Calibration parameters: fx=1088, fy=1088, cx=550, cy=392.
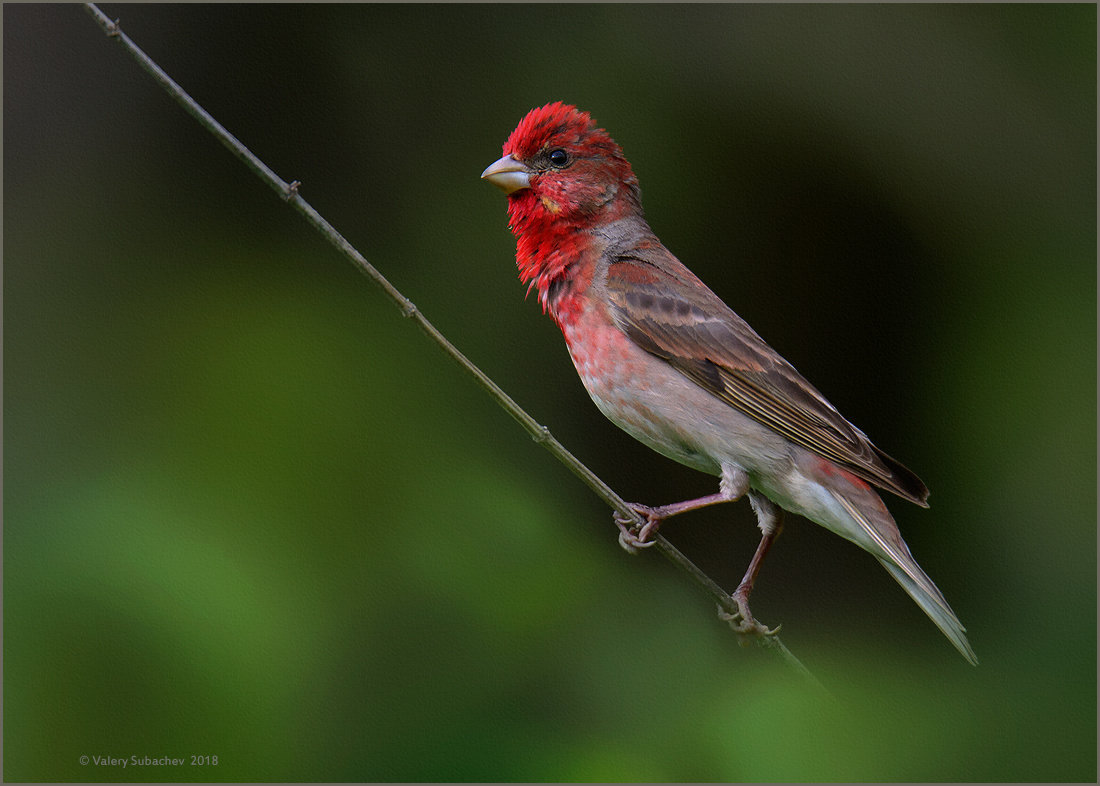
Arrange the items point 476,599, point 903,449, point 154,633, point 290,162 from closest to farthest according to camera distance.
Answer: point 154,633 → point 476,599 → point 903,449 → point 290,162

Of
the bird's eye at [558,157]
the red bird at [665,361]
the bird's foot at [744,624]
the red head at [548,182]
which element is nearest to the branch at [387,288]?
the bird's foot at [744,624]

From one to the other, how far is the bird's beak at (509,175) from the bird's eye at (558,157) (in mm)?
75

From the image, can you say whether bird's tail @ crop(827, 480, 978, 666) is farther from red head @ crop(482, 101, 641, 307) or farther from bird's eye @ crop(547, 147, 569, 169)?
bird's eye @ crop(547, 147, 569, 169)

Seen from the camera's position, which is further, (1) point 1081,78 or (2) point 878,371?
(2) point 878,371

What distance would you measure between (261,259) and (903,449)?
2.26 m

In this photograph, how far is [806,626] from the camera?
303 centimetres

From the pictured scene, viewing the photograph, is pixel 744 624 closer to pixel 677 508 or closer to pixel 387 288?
pixel 677 508

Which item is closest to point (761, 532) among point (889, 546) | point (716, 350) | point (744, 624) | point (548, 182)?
point (744, 624)

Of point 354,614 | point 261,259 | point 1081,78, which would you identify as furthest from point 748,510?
point 261,259

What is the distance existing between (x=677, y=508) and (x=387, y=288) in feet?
3.61

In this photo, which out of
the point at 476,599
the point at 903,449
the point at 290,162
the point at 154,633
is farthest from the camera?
the point at 290,162

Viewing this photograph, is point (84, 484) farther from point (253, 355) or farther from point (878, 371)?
point (878, 371)

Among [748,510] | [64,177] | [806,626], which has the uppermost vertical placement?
[64,177]

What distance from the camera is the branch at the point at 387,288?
7.52 ft
